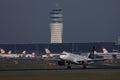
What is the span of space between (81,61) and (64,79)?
4605cm

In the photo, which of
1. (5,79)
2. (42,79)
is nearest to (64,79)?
(42,79)

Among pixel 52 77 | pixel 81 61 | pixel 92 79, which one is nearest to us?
pixel 92 79

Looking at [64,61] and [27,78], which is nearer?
[27,78]

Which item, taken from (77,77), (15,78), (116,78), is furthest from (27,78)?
(116,78)

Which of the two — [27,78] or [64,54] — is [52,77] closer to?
[27,78]

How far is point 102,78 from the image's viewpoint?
3282 inches

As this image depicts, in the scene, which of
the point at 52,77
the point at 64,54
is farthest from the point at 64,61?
the point at 52,77

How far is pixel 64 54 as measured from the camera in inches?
5167

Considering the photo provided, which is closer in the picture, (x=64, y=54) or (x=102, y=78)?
(x=102, y=78)

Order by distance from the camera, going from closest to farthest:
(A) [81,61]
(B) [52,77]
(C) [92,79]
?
(C) [92,79] < (B) [52,77] < (A) [81,61]

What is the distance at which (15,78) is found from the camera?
282 feet

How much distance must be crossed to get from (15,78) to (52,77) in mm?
5359

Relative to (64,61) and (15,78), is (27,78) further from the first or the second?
(64,61)

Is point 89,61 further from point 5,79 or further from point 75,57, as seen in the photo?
point 5,79
